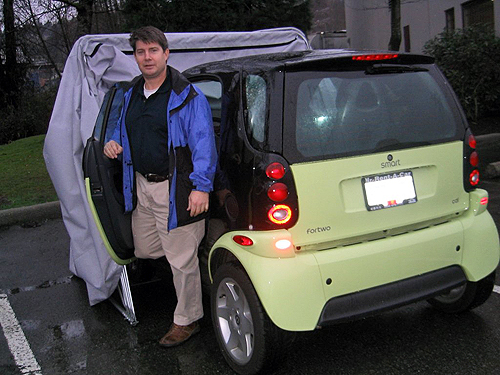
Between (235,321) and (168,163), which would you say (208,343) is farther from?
(168,163)

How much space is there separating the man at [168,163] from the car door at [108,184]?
0.31 ft

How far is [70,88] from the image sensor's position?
4.02 m

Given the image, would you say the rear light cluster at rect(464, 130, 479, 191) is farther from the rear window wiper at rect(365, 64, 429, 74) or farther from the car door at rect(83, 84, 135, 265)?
the car door at rect(83, 84, 135, 265)

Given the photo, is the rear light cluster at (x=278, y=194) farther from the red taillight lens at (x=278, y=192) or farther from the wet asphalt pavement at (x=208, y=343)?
the wet asphalt pavement at (x=208, y=343)


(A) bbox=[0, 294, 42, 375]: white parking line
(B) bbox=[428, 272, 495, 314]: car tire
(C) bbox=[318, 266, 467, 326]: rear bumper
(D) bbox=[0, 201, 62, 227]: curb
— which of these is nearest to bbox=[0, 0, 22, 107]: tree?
(D) bbox=[0, 201, 62, 227]: curb

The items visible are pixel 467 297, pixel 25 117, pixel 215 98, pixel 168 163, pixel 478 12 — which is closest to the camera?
pixel 168 163

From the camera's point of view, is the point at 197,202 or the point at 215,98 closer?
the point at 197,202

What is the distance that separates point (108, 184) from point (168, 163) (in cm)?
50

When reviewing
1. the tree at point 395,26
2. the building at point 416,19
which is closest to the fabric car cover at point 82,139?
the tree at point 395,26

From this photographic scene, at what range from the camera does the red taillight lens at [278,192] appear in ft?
8.71

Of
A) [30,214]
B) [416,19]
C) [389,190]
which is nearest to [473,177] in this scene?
[389,190]

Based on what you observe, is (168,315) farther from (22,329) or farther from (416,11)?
(416,11)

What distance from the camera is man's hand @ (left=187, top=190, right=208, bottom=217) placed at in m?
2.98

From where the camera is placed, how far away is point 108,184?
135 inches
